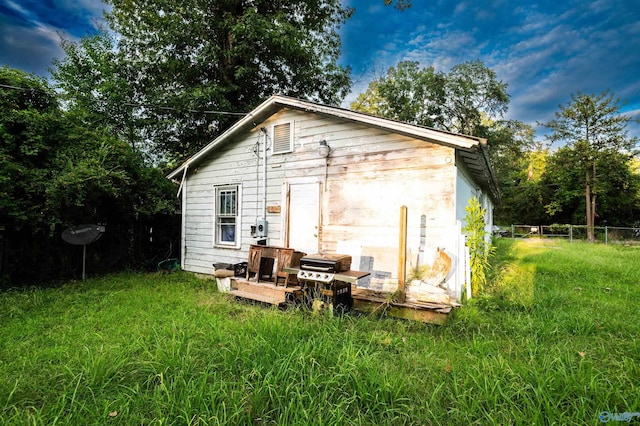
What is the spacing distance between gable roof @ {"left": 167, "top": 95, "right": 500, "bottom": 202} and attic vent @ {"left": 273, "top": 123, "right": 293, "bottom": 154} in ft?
1.43

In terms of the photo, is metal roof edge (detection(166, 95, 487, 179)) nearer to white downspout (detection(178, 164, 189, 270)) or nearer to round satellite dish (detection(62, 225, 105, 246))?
white downspout (detection(178, 164, 189, 270))

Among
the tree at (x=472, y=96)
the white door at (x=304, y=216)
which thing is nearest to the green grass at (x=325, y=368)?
the white door at (x=304, y=216)

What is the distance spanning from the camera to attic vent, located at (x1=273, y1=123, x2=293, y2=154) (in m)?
6.88

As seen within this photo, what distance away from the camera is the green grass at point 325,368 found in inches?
80.8

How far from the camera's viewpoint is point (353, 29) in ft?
52.2

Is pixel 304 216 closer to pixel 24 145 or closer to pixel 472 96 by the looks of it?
pixel 24 145

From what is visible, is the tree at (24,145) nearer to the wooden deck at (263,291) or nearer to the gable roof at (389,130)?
the gable roof at (389,130)

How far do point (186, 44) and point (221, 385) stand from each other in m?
15.6

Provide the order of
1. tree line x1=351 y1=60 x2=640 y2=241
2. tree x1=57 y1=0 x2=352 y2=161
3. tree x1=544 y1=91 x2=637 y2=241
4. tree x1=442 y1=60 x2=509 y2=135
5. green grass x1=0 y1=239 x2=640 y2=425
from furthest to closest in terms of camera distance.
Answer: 1. tree x1=442 y1=60 x2=509 y2=135
2. tree line x1=351 y1=60 x2=640 y2=241
3. tree x1=544 y1=91 x2=637 y2=241
4. tree x1=57 y1=0 x2=352 y2=161
5. green grass x1=0 y1=239 x2=640 y2=425

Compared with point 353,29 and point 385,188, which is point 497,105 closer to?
point 353,29

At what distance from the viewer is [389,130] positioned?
5.52 m

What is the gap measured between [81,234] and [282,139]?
508 cm

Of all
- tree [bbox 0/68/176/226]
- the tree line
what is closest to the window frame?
tree [bbox 0/68/176/226]

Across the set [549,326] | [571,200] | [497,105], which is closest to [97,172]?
[549,326]
